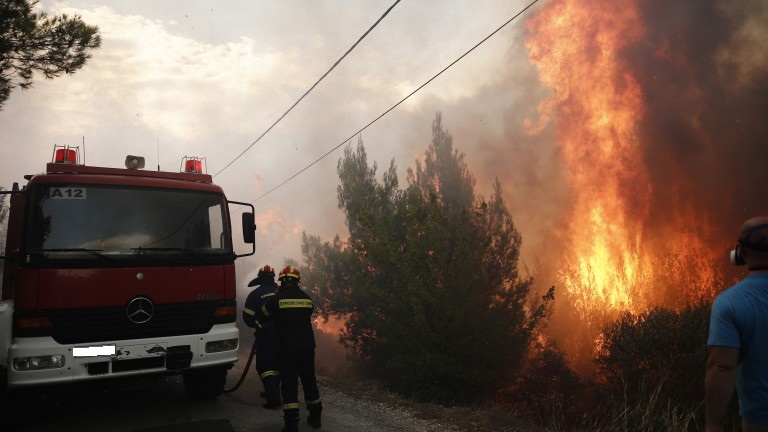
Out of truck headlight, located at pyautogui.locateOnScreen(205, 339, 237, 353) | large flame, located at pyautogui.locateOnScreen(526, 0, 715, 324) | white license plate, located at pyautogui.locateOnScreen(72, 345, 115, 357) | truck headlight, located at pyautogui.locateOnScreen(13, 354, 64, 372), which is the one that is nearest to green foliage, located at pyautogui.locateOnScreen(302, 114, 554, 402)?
truck headlight, located at pyautogui.locateOnScreen(205, 339, 237, 353)

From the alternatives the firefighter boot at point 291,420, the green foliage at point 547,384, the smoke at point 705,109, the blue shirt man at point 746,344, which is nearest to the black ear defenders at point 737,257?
the blue shirt man at point 746,344

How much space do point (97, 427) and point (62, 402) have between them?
1.43 m

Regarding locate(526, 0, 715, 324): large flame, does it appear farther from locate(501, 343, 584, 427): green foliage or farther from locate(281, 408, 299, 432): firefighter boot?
locate(281, 408, 299, 432): firefighter boot

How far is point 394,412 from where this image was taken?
6.31 metres

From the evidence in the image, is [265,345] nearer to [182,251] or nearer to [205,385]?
[205,385]

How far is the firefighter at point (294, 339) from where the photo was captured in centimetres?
522

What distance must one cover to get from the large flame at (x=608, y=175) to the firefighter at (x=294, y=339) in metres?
28.4

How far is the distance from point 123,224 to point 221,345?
5.44ft

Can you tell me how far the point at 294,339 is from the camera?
525 cm

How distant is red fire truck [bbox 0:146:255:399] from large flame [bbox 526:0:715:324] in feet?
94.8

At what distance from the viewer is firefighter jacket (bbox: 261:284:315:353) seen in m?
5.25

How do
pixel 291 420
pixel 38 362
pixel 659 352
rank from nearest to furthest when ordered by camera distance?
pixel 38 362, pixel 291 420, pixel 659 352

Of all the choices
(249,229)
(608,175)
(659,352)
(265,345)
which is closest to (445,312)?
(265,345)

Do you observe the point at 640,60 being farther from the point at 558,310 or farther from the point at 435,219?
the point at 435,219
